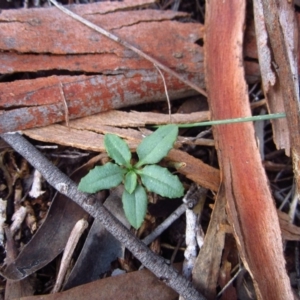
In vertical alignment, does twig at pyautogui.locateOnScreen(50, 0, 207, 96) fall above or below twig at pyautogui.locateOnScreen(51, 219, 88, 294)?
above

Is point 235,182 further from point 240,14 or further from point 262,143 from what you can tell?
point 240,14

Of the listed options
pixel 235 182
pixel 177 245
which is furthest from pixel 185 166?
pixel 177 245

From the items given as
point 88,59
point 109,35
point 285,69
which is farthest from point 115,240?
point 285,69

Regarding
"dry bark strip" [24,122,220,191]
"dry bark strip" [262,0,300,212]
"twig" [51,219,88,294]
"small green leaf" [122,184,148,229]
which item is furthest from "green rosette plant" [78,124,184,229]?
"dry bark strip" [262,0,300,212]

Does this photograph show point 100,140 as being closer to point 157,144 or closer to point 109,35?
point 157,144

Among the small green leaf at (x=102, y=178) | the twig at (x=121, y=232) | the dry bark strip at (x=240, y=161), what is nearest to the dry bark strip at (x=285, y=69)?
the dry bark strip at (x=240, y=161)

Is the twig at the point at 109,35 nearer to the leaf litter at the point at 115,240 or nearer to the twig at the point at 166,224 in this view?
the leaf litter at the point at 115,240

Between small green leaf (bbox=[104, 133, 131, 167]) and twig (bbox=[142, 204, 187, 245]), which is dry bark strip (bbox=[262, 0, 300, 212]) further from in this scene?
small green leaf (bbox=[104, 133, 131, 167])
